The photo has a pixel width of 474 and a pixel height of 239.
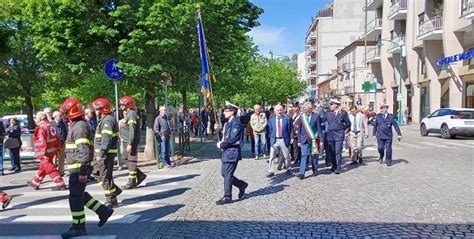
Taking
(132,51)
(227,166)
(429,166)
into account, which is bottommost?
(429,166)

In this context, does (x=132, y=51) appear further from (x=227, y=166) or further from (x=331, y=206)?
(x=331, y=206)

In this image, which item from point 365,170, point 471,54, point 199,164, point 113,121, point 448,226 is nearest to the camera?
point 448,226

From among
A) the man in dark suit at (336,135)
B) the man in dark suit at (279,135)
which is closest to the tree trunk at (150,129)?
the man in dark suit at (279,135)

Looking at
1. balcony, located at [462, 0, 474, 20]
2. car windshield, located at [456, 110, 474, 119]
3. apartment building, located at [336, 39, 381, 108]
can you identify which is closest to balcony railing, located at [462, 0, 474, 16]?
balcony, located at [462, 0, 474, 20]

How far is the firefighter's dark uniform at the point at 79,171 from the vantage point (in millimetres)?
5641

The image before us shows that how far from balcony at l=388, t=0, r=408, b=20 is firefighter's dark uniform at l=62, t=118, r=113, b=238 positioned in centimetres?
3806

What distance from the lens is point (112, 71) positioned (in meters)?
11.4

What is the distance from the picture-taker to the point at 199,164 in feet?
42.1

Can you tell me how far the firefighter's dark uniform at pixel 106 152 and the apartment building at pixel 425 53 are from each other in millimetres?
24969

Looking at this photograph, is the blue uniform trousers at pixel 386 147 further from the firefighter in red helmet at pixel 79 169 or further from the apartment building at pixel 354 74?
the apartment building at pixel 354 74

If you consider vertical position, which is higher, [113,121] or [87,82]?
[87,82]

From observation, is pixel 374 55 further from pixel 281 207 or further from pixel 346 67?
pixel 281 207

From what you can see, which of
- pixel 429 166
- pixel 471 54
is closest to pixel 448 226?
pixel 429 166

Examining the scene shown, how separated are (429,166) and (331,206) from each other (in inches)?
234
